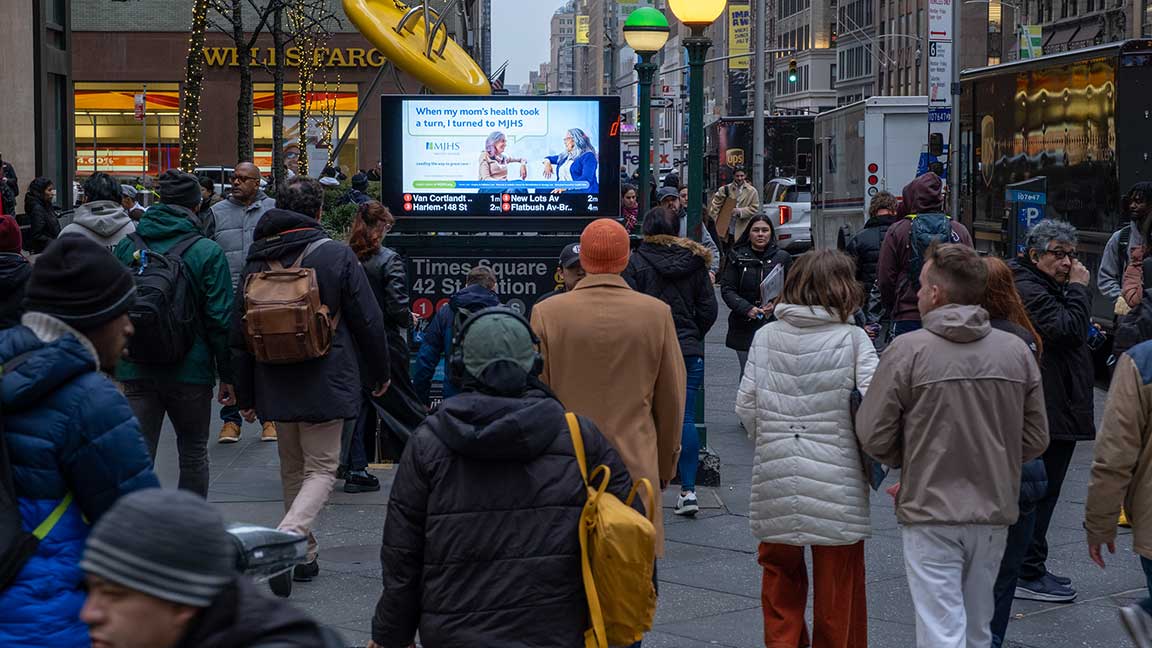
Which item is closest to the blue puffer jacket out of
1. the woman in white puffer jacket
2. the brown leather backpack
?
the woman in white puffer jacket

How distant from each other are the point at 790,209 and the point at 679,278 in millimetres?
27841

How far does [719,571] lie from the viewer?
8156 millimetres

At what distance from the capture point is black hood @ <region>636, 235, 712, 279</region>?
8859 mm

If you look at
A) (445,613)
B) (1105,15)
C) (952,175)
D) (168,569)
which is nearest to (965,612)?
(445,613)

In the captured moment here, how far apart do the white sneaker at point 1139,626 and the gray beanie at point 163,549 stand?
3.56 m

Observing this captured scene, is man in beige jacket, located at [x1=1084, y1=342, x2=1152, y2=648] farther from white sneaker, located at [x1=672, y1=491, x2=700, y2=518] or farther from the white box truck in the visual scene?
the white box truck

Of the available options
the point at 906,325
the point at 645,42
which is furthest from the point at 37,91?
the point at 906,325

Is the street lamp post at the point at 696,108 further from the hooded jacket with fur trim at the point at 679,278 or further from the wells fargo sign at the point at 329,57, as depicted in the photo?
the wells fargo sign at the point at 329,57

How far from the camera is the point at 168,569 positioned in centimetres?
241

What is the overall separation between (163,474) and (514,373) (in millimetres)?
6669

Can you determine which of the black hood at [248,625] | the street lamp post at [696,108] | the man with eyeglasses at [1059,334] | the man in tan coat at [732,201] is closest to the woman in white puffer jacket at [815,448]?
the man with eyeglasses at [1059,334]

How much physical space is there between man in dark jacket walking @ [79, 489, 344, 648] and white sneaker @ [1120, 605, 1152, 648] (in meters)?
3.39

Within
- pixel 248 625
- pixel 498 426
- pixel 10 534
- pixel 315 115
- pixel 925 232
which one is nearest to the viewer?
pixel 248 625

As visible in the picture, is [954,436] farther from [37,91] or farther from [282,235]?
[37,91]
